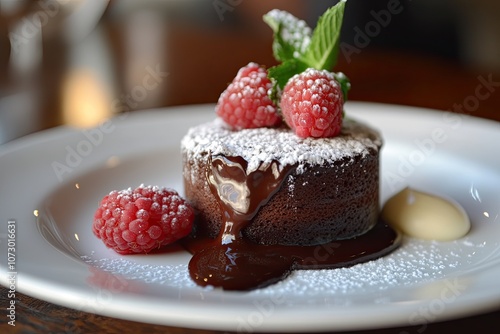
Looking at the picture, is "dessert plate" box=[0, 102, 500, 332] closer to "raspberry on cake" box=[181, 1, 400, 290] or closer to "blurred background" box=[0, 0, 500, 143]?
"raspberry on cake" box=[181, 1, 400, 290]

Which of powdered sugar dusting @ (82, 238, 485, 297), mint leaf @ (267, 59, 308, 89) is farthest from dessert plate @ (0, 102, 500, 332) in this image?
mint leaf @ (267, 59, 308, 89)

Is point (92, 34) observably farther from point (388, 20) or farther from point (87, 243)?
point (87, 243)

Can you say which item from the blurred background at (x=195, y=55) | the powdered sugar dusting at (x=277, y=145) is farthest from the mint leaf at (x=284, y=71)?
the blurred background at (x=195, y=55)

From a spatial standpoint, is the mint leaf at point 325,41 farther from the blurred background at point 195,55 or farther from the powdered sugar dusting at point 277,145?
the blurred background at point 195,55

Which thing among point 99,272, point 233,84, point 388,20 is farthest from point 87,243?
point 388,20

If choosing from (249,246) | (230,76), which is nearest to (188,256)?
(249,246)

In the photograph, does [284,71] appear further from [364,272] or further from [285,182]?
[364,272]
